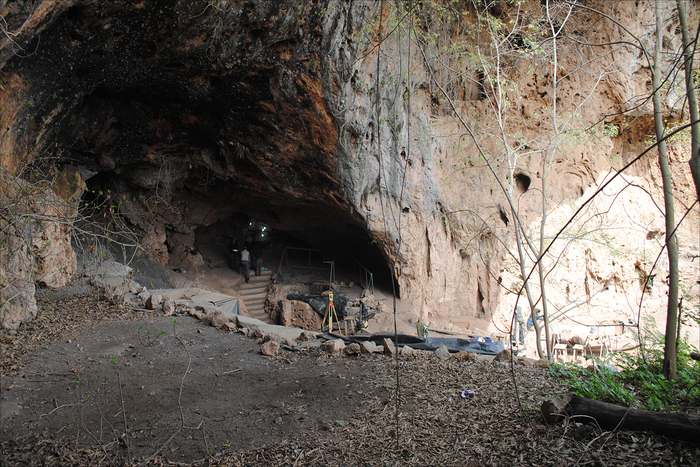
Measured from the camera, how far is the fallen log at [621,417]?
2457 mm

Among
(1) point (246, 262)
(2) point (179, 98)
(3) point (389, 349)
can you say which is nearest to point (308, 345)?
(3) point (389, 349)

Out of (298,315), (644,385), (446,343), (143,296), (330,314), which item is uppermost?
(644,385)

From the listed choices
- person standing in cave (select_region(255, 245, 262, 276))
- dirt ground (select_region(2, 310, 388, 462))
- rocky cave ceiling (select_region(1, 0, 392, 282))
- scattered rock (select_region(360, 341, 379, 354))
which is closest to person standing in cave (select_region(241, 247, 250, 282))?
person standing in cave (select_region(255, 245, 262, 276))

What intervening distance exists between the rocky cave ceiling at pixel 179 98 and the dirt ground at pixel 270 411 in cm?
329

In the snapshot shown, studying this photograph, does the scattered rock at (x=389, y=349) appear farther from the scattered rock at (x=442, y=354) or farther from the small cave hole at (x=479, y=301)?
the small cave hole at (x=479, y=301)

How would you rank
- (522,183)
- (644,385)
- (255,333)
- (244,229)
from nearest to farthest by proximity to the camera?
(644,385) → (255,333) → (522,183) → (244,229)

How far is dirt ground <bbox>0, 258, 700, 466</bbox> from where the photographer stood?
9.34 feet

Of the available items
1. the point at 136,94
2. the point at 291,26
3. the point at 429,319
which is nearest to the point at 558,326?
the point at 429,319

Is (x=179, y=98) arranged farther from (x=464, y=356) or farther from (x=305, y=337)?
(x=464, y=356)

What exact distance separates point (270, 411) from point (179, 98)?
680 centimetres

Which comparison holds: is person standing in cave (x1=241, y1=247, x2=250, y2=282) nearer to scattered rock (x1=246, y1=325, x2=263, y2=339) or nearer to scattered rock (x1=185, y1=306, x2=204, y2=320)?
scattered rock (x1=185, y1=306, x2=204, y2=320)

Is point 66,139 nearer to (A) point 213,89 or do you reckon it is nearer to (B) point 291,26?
(A) point 213,89

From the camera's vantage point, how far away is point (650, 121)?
41.1ft

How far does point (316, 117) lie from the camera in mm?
8461
